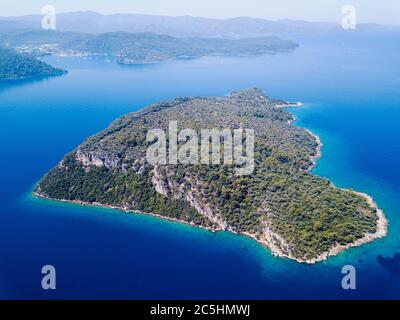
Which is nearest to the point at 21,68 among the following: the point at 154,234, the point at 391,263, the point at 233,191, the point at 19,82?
the point at 19,82

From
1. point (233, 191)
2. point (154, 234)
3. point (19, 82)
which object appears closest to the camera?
point (154, 234)

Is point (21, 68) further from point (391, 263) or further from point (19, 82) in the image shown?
point (391, 263)

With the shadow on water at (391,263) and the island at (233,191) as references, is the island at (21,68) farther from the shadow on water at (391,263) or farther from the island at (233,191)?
the shadow on water at (391,263)

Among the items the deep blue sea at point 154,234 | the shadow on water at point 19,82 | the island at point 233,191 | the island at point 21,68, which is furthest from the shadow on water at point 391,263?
the island at point 21,68

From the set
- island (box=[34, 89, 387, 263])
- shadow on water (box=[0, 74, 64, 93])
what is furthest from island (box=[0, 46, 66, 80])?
island (box=[34, 89, 387, 263])
